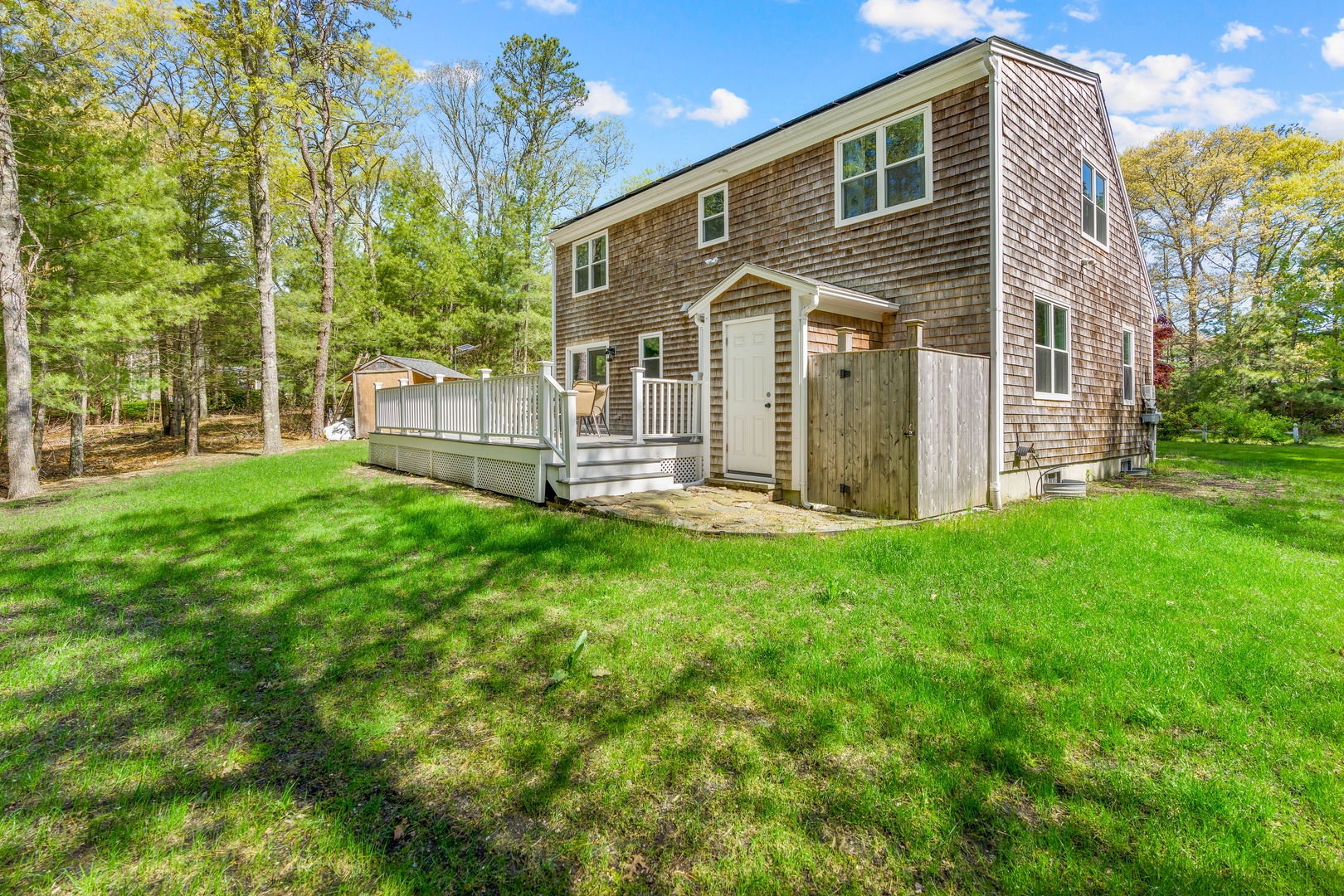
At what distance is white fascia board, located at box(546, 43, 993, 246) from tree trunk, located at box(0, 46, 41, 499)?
9.67 meters

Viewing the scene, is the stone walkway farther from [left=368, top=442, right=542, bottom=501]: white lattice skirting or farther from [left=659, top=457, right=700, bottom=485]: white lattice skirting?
[left=368, top=442, right=542, bottom=501]: white lattice skirting

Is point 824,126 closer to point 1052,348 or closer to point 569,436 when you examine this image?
point 1052,348

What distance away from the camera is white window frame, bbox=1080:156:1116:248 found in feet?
30.6

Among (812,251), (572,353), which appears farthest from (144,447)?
(812,251)

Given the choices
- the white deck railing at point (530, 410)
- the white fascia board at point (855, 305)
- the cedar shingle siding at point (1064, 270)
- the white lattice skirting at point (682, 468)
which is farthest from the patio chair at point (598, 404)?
the cedar shingle siding at point (1064, 270)

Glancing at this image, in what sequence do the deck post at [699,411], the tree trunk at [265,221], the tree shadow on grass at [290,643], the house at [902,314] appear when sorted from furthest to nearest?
the tree trunk at [265,221] → the deck post at [699,411] → the house at [902,314] → the tree shadow on grass at [290,643]

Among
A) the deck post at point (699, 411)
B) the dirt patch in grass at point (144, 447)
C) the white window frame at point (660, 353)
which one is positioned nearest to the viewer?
the deck post at point (699, 411)

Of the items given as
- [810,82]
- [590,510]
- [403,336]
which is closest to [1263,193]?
[810,82]

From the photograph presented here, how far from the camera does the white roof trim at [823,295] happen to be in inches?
273

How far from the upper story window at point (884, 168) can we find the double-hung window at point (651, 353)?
420 cm

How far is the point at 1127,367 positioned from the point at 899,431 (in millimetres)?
8283

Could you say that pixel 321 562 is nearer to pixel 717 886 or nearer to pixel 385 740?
pixel 385 740

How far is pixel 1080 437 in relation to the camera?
9.32m

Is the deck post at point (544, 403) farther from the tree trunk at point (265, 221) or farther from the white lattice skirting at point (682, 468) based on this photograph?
the tree trunk at point (265, 221)
